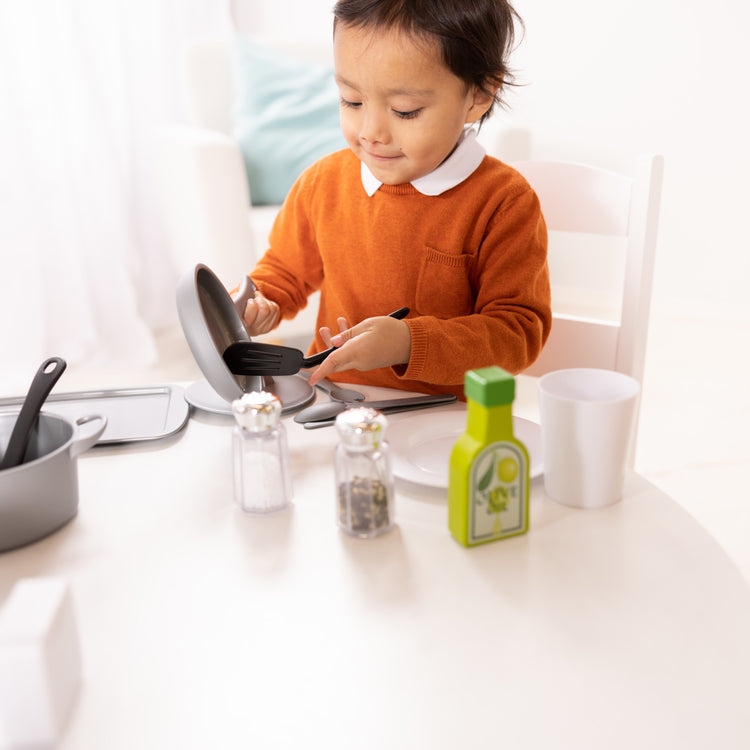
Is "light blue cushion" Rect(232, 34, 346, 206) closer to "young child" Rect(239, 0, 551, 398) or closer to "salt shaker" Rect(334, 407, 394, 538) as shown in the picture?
"young child" Rect(239, 0, 551, 398)

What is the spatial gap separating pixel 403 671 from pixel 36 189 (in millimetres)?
2510

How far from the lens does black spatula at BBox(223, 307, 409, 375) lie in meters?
0.85

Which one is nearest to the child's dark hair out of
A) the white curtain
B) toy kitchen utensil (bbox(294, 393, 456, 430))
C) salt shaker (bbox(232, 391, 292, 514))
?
toy kitchen utensil (bbox(294, 393, 456, 430))

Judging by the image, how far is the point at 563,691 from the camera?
1.61 ft

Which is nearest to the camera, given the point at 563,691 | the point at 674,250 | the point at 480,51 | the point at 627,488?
the point at 563,691

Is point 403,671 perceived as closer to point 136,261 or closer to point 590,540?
point 590,540

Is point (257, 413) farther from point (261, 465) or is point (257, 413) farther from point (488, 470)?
point (488, 470)

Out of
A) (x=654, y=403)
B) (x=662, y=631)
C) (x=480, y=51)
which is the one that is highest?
(x=480, y=51)

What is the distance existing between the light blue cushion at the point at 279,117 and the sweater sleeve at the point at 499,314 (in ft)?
4.78

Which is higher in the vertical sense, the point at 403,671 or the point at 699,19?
the point at 699,19

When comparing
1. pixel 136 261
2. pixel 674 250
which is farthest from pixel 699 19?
pixel 136 261

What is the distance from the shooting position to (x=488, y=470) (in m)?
0.61

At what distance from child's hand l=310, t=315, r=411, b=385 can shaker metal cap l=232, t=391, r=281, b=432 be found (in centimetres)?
19

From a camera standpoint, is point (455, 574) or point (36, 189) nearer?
point (455, 574)
